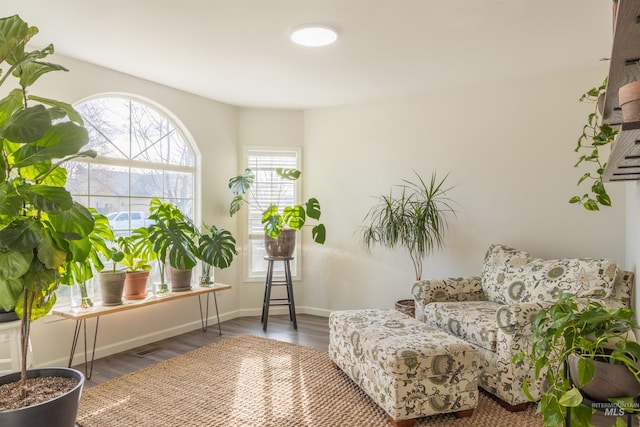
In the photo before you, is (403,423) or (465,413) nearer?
(403,423)

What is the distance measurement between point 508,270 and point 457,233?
0.80 metres

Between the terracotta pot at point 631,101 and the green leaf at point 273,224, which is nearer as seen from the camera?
the terracotta pot at point 631,101

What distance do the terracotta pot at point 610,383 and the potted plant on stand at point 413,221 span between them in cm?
259

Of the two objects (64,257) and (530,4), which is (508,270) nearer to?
(530,4)

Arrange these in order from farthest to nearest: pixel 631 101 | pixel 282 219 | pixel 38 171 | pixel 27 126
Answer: pixel 282 219, pixel 38 171, pixel 27 126, pixel 631 101

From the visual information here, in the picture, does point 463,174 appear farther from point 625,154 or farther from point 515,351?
point 625,154

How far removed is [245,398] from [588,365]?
2.16 m

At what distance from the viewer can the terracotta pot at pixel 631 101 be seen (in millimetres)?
1041

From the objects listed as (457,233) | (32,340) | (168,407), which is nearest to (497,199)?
(457,233)

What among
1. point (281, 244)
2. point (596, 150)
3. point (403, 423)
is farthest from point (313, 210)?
point (596, 150)

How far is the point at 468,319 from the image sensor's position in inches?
114

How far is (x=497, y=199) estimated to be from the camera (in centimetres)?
389


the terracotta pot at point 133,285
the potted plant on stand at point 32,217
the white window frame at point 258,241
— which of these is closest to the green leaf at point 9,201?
the potted plant on stand at point 32,217

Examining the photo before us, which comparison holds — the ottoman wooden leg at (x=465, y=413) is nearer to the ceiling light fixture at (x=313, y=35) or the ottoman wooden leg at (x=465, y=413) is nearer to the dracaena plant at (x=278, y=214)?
the dracaena plant at (x=278, y=214)
